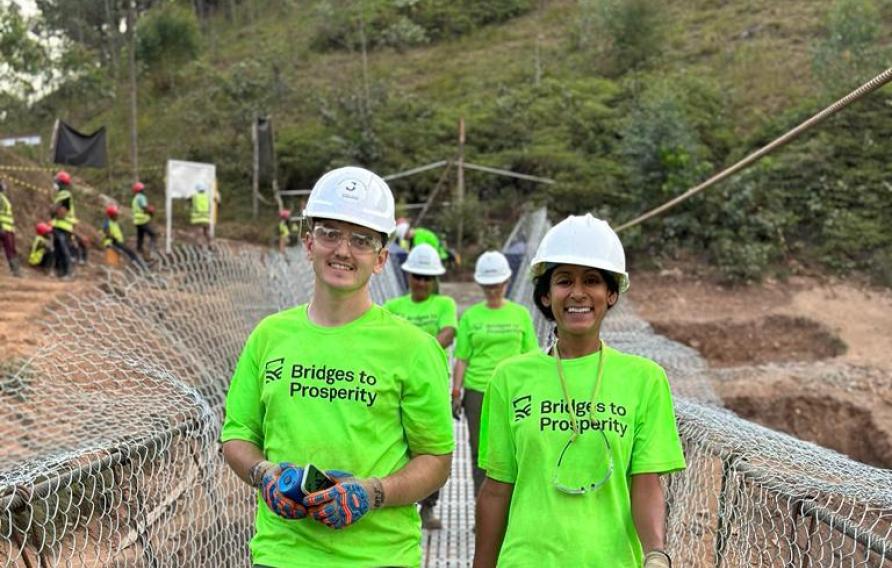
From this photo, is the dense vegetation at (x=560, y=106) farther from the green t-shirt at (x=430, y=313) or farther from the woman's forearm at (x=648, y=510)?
the woman's forearm at (x=648, y=510)

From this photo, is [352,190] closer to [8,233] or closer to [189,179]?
[8,233]

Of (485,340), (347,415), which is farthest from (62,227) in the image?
(347,415)

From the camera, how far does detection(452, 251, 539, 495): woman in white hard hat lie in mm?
4746

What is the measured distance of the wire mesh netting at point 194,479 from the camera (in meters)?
2.28

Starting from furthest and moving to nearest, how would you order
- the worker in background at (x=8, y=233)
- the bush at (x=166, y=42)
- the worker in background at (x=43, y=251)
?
the bush at (x=166, y=42), the worker in background at (x=43, y=251), the worker in background at (x=8, y=233)

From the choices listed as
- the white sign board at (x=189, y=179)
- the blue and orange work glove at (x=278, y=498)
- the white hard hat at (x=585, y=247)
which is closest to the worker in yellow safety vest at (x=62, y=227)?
the white sign board at (x=189, y=179)

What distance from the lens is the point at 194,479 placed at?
3.41m

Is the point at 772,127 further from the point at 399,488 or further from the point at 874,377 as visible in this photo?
the point at 399,488

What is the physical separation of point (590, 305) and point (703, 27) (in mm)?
29347

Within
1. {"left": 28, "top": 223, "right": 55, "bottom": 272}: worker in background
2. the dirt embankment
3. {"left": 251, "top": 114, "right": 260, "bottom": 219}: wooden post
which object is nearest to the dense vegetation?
{"left": 251, "top": 114, "right": 260, "bottom": 219}: wooden post

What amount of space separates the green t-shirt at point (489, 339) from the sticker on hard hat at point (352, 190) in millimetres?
2763

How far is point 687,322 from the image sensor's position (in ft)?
42.1

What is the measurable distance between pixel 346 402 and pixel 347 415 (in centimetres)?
3

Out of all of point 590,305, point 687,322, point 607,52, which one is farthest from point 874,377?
point 607,52
